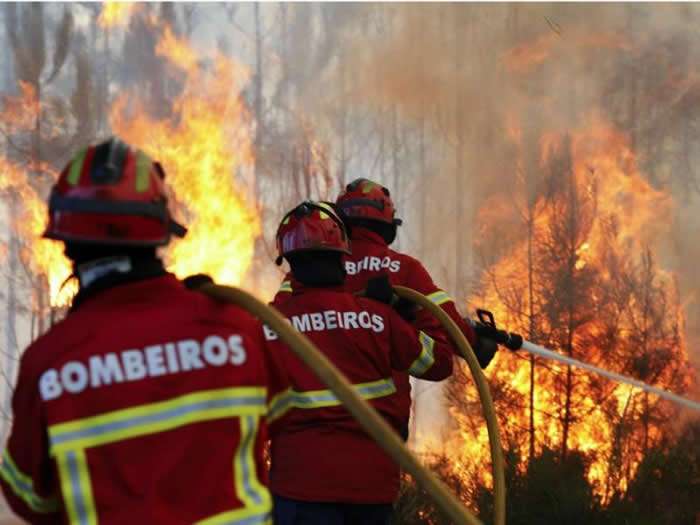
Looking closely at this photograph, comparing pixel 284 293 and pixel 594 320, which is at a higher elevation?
pixel 284 293

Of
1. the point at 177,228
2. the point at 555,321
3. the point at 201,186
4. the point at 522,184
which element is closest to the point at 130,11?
the point at 201,186

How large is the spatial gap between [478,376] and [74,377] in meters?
2.85

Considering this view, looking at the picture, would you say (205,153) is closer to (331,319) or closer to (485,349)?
(485,349)

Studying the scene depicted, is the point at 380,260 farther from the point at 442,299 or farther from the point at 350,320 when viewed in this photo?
the point at 350,320

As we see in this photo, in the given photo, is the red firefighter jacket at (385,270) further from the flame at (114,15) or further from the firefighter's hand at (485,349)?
the flame at (114,15)

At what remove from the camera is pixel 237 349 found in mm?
2096

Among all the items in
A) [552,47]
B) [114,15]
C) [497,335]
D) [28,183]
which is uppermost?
[114,15]

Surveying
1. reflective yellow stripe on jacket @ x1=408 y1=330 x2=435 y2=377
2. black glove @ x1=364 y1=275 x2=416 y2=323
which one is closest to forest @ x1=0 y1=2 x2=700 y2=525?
reflective yellow stripe on jacket @ x1=408 y1=330 x2=435 y2=377

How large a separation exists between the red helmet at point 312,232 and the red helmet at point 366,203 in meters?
1.03

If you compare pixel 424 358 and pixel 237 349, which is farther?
pixel 424 358

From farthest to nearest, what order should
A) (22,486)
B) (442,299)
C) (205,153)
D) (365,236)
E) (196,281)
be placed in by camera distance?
(205,153) < (365,236) < (442,299) < (196,281) < (22,486)

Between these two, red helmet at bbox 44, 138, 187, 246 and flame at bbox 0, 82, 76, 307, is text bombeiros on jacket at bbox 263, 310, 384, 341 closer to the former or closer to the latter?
red helmet at bbox 44, 138, 187, 246

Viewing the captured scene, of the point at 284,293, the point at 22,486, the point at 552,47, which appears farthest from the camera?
the point at 552,47

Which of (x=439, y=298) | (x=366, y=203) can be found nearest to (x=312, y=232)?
(x=439, y=298)
